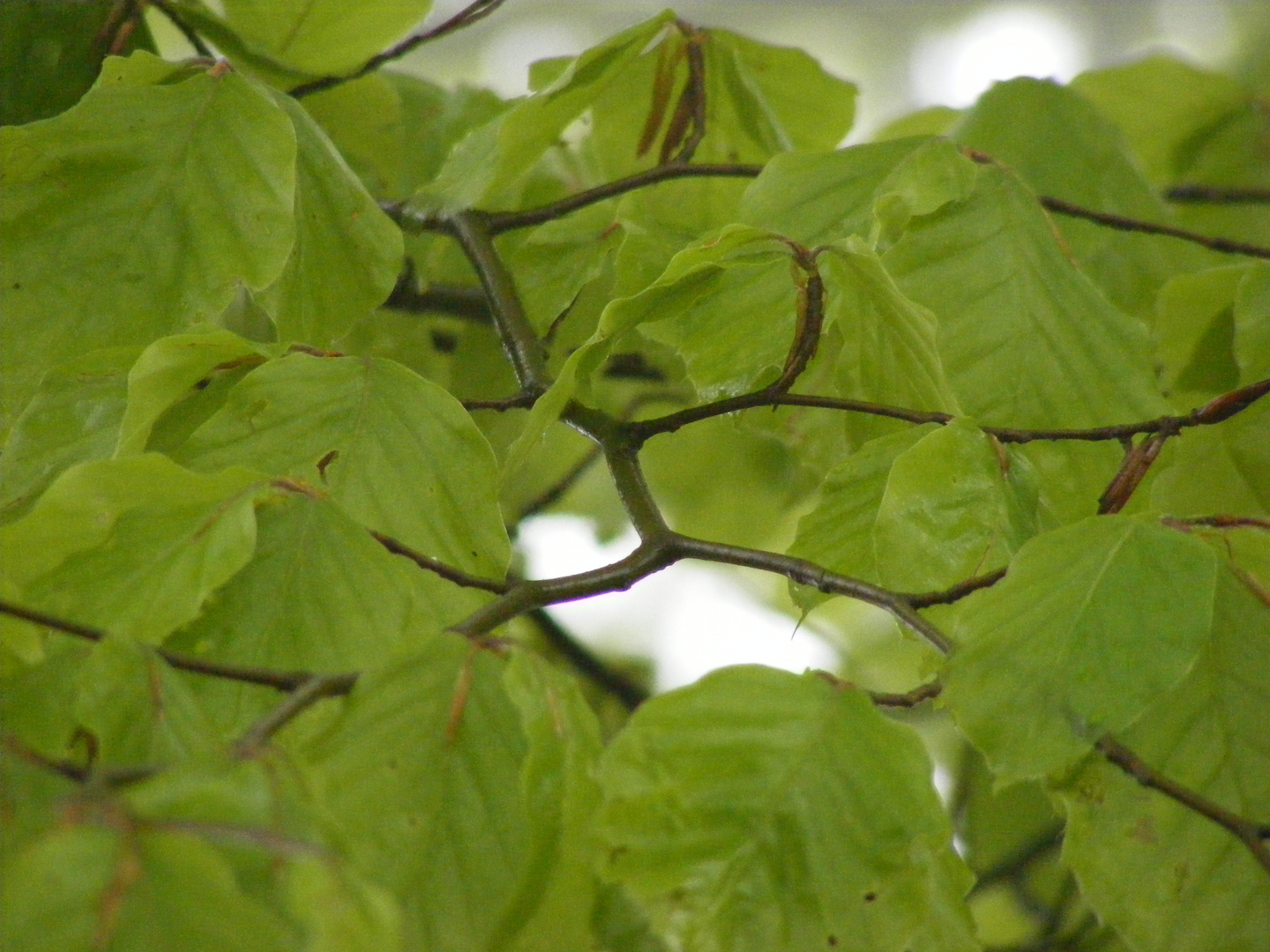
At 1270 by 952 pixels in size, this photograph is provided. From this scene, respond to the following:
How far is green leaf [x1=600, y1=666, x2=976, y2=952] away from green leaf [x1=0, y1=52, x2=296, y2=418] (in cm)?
18

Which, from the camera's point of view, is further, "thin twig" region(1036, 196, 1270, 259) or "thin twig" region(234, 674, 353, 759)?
"thin twig" region(1036, 196, 1270, 259)

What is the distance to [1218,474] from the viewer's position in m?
0.46

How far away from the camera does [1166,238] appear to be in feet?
1.77

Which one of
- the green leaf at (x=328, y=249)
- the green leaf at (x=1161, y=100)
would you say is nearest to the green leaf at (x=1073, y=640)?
the green leaf at (x=328, y=249)

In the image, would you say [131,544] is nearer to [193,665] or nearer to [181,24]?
[193,665]

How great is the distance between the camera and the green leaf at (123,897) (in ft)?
0.59

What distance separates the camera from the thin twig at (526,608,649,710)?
0.76m

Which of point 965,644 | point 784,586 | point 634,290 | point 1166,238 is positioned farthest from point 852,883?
point 784,586

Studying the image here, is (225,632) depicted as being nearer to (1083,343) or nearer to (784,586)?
(1083,343)

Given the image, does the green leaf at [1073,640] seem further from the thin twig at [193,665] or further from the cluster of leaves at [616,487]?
the thin twig at [193,665]

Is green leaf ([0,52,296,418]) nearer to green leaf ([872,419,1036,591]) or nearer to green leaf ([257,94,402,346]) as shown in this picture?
green leaf ([257,94,402,346])

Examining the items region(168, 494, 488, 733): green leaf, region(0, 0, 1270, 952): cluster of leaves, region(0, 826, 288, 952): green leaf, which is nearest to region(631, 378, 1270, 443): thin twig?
region(0, 0, 1270, 952): cluster of leaves

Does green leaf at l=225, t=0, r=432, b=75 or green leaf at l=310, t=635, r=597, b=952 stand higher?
green leaf at l=225, t=0, r=432, b=75

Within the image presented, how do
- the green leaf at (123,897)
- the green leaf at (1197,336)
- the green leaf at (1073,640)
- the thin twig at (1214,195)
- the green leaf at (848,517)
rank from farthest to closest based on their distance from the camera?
the thin twig at (1214,195)
the green leaf at (1197,336)
the green leaf at (848,517)
the green leaf at (1073,640)
the green leaf at (123,897)
